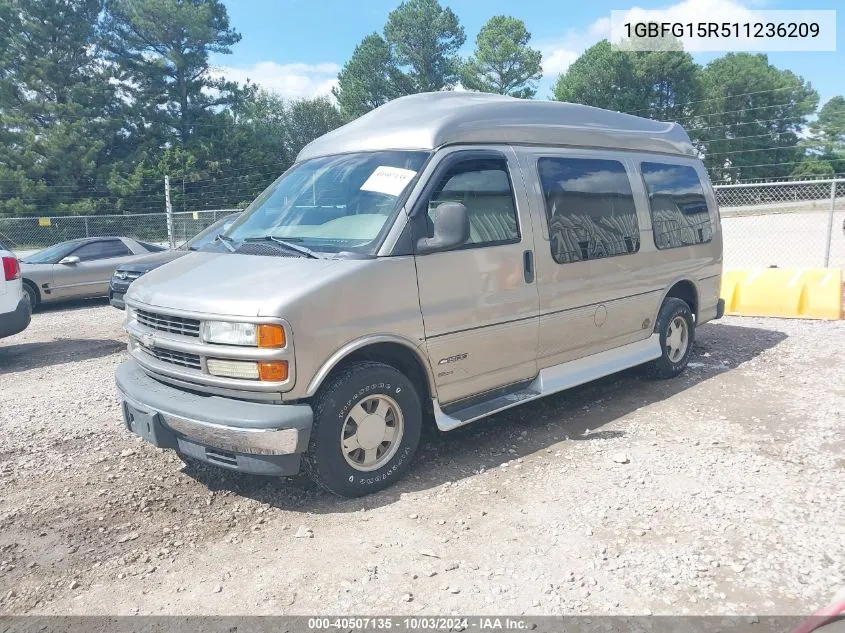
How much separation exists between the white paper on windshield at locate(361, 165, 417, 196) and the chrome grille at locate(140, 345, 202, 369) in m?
1.56

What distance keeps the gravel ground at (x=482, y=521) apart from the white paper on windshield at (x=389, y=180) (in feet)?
6.29

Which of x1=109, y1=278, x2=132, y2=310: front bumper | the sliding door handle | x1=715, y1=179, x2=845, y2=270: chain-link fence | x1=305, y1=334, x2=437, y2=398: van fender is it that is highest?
the sliding door handle

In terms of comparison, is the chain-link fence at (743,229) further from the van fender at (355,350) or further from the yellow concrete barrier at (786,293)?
the van fender at (355,350)

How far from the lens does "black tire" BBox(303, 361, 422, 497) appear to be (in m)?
3.74

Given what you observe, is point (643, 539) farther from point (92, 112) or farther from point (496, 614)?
point (92, 112)

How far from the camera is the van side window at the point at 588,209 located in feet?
16.4

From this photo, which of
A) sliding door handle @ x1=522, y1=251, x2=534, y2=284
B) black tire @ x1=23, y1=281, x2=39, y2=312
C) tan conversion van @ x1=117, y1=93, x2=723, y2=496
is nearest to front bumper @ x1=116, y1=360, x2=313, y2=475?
Answer: tan conversion van @ x1=117, y1=93, x2=723, y2=496

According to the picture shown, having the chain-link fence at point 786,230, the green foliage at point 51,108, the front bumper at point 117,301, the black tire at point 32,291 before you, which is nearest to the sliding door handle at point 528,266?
the chain-link fence at point 786,230

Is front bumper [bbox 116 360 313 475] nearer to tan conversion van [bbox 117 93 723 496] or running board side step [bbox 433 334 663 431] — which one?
tan conversion van [bbox 117 93 723 496]

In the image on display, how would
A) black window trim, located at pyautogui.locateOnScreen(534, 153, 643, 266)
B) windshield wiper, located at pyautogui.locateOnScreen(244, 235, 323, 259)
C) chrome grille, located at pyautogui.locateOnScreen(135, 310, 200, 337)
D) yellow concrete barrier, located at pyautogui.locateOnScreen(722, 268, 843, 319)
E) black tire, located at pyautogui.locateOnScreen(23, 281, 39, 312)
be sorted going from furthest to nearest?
1. black tire, located at pyautogui.locateOnScreen(23, 281, 39, 312)
2. yellow concrete barrier, located at pyautogui.locateOnScreen(722, 268, 843, 319)
3. black window trim, located at pyautogui.locateOnScreen(534, 153, 643, 266)
4. windshield wiper, located at pyautogui.locateOnScreen(244, 235, 323, 259)
5. chrome grille, located at pyautogui.locateOnScreen(135, 310, 200, 337)

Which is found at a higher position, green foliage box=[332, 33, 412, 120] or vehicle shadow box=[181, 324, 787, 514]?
green foliage box=[332, 33, 412, 120]

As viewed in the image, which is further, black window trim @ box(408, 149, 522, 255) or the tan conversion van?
black window trim @ box(408, 149, 522, 255)

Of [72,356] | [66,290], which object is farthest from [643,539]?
[66,290]

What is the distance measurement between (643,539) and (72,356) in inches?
296
